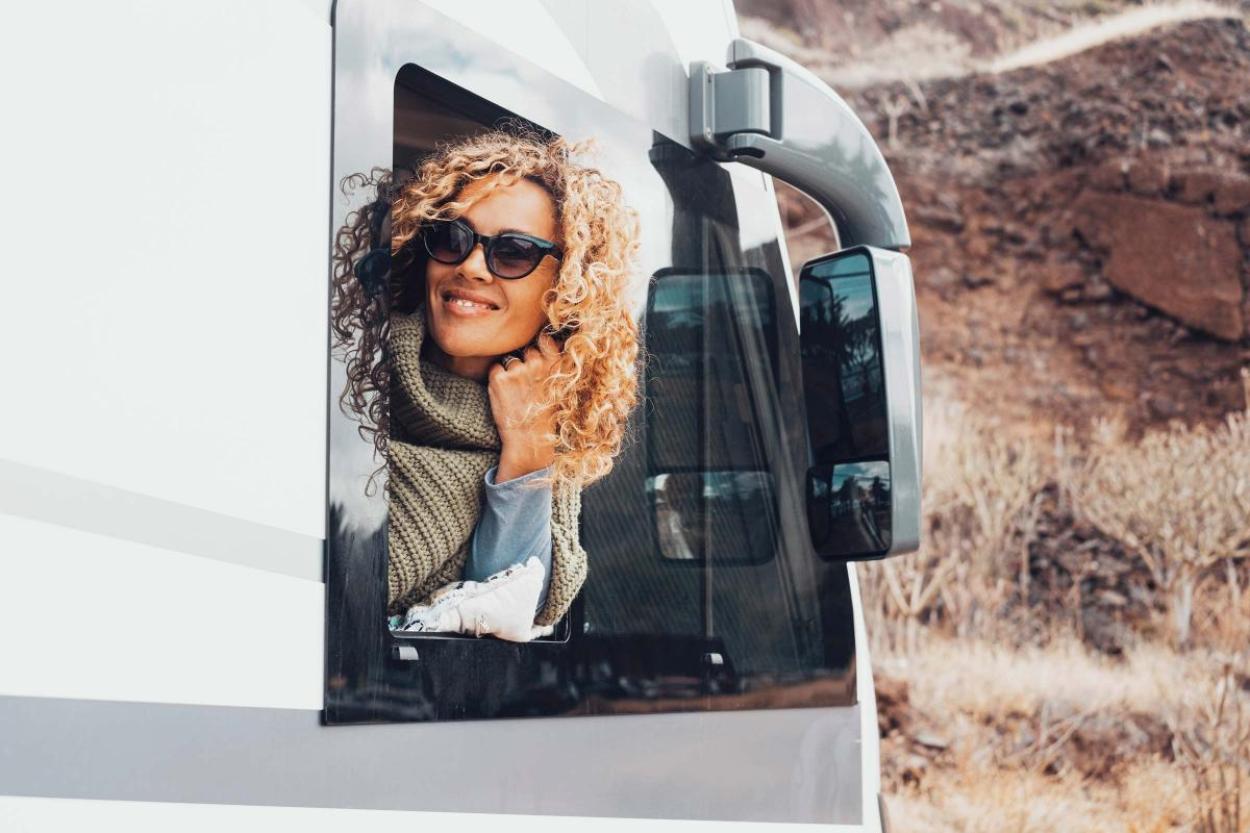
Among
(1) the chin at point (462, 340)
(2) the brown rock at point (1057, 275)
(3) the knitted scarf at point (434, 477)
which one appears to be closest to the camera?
(3) the knitted scarf at point (434, 477)

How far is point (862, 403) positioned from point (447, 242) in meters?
0.73

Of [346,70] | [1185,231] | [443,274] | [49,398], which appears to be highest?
[1185,231]

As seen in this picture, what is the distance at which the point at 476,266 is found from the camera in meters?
1.63

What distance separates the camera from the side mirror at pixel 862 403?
6.79 ft

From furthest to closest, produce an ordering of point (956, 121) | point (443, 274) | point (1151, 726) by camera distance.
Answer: point (956, 121) < point (1151, 726) < point (443, 274)

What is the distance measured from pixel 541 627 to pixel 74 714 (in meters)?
0.68

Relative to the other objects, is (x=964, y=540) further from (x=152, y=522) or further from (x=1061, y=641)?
(x=152, y=522)

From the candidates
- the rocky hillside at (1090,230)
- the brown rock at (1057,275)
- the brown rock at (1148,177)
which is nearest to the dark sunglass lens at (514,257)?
the rocky hillside at (1090,230)

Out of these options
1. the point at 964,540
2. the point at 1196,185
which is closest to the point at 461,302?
the point at 964,540

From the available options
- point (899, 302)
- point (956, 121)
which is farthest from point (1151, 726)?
point (899, 302)

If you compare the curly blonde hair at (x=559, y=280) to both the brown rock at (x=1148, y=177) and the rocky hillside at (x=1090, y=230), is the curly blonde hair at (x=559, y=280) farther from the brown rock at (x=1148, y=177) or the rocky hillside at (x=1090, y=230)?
the brown rock at (x=1148, y=177)

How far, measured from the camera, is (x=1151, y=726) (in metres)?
10.5

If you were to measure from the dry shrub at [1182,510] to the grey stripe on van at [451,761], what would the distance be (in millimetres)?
10125

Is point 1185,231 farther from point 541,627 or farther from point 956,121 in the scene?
point 541,627
